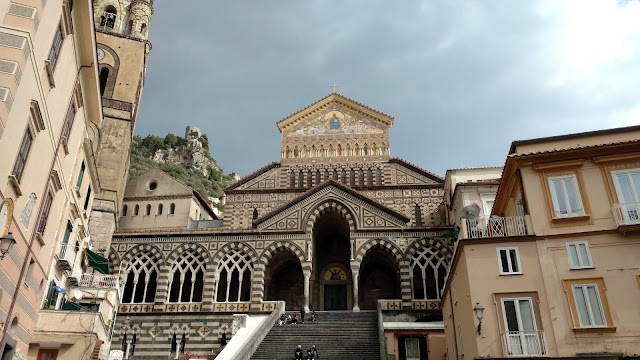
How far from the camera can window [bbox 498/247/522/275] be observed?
1521cm

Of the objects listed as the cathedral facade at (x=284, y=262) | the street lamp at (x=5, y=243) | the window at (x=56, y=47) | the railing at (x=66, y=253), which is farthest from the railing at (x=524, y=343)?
the railing at (x=66, y=253)

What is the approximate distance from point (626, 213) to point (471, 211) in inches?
389

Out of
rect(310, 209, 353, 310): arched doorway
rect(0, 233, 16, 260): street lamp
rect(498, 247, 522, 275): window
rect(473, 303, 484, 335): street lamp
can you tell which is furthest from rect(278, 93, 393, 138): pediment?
rect(0, 233, 16, 260): street lamp

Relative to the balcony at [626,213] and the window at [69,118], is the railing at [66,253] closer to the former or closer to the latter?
the window at [69,118]

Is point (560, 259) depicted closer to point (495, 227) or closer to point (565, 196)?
point (565, 196)

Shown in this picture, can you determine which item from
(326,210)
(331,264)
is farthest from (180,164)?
(326,210)

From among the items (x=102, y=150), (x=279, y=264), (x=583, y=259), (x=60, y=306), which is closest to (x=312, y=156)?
(x=279, y=264)

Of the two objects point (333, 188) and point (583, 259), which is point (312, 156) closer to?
point (333, 188)

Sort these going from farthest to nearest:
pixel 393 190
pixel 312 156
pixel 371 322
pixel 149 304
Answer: pixel 312 156 → pixel 393 190 → pixel 149 304 → pixel 371 322

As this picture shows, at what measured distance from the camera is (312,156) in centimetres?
3847

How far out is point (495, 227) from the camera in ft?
54.2

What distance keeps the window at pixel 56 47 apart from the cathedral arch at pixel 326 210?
60.8 feet

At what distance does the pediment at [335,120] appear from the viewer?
Answer: 38.9m

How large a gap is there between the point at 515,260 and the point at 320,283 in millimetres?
18291
